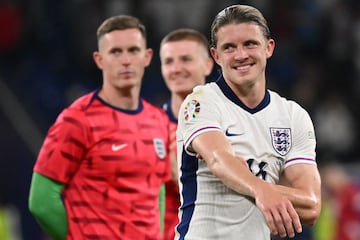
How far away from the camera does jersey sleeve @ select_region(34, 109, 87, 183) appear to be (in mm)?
5570

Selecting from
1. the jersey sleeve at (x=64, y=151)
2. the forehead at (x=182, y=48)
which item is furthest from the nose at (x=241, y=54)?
the forehead at (x=182, y=48)

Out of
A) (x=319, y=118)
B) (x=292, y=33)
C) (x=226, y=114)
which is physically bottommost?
(x=319, y=118)

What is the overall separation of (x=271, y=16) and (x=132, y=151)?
8427 mm

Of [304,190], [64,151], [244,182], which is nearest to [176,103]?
[64,151]

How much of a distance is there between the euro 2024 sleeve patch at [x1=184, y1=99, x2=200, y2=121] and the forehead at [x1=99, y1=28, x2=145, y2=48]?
177 cm

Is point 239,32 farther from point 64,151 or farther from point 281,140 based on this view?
point 64,151

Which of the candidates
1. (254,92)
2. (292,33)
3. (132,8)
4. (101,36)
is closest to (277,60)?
(292,33)

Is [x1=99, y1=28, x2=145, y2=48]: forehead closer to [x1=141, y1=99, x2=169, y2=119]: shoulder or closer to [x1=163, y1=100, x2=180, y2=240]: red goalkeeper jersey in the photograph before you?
[x1=141, y1=99, x2=169, y2=119]: shoulder

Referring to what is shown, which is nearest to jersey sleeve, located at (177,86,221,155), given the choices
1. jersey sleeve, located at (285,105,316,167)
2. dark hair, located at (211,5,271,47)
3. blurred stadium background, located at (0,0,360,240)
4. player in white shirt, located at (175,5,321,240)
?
player in white shirt, located at (175,5,321,240)

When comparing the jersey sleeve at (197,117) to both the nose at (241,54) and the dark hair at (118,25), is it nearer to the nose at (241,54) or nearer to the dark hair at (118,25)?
the nose at (241,54)

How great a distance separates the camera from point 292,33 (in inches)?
546

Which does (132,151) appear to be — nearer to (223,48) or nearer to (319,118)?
(223,48)

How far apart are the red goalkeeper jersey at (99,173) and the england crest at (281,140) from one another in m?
1.53

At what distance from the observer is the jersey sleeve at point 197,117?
164 inches
